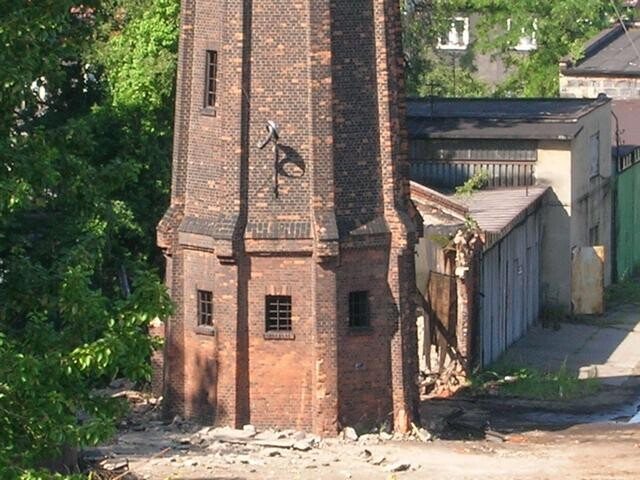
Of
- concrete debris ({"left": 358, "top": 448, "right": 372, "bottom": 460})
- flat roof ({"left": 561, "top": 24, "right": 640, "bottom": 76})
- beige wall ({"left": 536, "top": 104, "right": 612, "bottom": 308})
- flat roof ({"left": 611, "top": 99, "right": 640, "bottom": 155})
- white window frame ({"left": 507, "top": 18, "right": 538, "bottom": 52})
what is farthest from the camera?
white window frame ({"left": 507, "top": 18, "right": 538, "bottom": 52})

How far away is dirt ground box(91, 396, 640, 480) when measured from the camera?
33.7 metres

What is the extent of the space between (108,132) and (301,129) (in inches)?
325

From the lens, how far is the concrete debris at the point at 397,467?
34.0 m

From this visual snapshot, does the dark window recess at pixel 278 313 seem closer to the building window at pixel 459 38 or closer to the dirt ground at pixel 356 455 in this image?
the dirt ground at pixel 356 455

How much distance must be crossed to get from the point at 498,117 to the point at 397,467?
63.3 feet

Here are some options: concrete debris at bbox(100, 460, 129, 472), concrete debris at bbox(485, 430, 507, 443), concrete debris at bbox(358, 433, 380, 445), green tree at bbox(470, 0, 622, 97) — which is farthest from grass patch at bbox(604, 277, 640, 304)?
concrete debris at bbox(100, 460, 129, 472)

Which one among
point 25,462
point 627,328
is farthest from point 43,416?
point 627,328

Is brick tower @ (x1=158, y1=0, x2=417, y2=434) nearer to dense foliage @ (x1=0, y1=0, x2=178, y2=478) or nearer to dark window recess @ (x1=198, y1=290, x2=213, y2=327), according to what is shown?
dark window recess @ (x1=198, y1=290, x2=213, y2=327)

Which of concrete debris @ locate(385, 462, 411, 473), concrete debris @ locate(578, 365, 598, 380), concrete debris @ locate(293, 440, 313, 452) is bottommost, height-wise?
concrete debris @ locate(385, 462, 411, 473)

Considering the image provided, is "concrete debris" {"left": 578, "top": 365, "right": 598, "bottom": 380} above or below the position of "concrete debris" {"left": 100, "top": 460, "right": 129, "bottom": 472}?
above

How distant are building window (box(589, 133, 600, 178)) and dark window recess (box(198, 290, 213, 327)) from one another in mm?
18714

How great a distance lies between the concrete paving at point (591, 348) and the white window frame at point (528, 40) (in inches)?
883

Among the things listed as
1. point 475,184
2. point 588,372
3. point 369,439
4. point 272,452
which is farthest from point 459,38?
point 272,452

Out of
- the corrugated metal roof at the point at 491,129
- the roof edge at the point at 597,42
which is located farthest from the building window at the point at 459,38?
the corrugated metal roof at the point at 491,129
